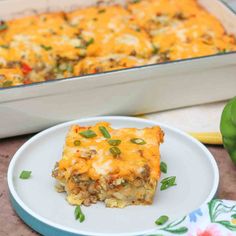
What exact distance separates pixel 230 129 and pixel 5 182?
0.79m

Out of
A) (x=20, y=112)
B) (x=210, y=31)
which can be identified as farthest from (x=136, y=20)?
(x=20, y=112)

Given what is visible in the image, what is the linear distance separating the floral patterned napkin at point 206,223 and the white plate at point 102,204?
0.06 metres

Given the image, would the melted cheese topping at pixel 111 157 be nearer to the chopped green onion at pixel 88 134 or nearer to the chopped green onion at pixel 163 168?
the chopped green onion at pixel 88 134

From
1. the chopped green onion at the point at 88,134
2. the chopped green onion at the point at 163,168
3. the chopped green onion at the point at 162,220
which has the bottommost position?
the chopped green onion at the point at 163,168

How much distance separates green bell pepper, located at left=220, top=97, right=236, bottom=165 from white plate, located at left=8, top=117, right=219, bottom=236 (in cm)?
9

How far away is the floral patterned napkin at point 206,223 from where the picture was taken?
1916mm

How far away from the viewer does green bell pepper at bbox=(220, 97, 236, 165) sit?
7.50 feet

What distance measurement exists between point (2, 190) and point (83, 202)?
1.06ft

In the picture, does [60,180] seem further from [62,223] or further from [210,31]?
[210,31]

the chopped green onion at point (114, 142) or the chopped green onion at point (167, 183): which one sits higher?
the chopped green onion at point (114, 142)

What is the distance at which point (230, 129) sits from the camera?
230 centimetres

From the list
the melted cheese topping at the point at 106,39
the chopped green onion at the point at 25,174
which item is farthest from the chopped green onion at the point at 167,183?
the melted cheese topping at the point at 106,39

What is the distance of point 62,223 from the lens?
2018mm

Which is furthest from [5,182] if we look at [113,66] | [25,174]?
[113,66]
